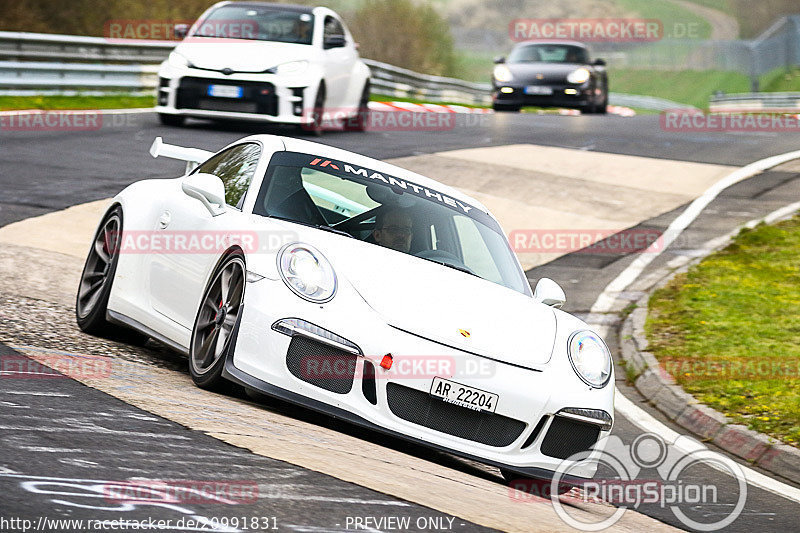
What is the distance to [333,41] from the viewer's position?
17.8 meters

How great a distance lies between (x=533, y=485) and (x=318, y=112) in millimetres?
12080

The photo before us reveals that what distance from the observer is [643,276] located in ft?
40.5

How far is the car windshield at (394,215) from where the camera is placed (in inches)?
260

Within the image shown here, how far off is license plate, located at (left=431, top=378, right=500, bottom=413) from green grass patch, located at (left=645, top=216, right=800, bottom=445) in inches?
104

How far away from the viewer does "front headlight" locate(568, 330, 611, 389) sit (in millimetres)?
5828

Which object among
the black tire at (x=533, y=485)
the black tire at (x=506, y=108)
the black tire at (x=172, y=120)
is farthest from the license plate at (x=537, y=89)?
the black tire at (x=533, y=485)

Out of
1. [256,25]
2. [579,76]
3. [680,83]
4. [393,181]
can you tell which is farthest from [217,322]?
[680,83]

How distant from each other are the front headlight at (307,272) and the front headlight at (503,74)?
844 inches

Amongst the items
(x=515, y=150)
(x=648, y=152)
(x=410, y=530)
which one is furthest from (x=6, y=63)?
(x=410, y=530)

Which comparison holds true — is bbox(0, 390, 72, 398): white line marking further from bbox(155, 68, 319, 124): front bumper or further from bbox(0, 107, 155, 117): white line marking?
bbox(0, 107, 155, 117): white line marking

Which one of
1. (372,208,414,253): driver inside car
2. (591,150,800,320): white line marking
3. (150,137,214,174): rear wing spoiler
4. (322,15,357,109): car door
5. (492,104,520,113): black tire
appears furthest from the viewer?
(492,104,520,113): black tire

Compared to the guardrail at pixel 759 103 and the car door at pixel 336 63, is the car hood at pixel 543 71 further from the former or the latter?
the guardrail at pixel 759 103

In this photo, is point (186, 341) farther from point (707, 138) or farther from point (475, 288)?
point (707, 138)

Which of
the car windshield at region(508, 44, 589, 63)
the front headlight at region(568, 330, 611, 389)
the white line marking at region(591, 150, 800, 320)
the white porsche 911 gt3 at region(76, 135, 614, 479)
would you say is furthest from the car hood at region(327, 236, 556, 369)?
the car windshield at region(508, 44, 589, 63)
